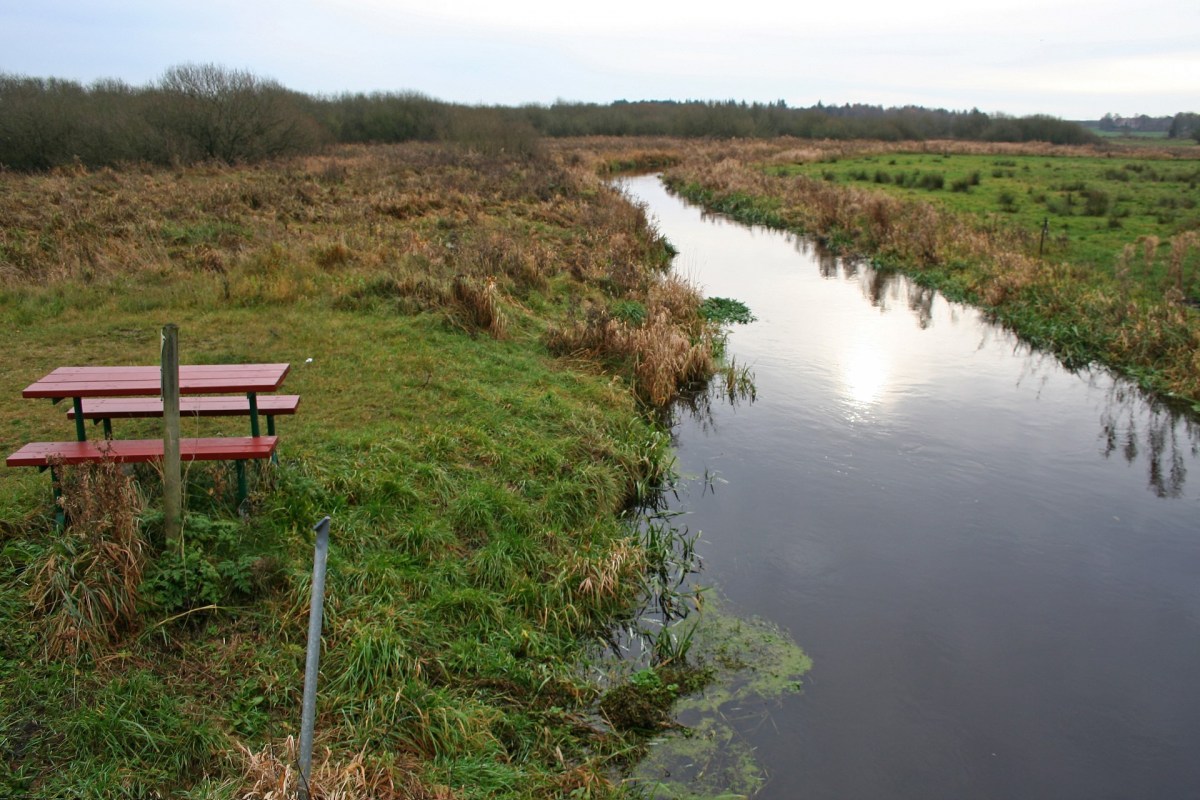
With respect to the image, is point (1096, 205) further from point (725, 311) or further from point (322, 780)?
point (322, 780)

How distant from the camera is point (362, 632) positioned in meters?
4.80

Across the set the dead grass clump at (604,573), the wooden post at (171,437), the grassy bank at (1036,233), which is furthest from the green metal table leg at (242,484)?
the grassy bank at (1036,233)

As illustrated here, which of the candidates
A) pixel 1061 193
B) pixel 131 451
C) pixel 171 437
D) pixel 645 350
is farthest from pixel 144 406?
pixel 1061 193

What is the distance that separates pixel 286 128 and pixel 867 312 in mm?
25168

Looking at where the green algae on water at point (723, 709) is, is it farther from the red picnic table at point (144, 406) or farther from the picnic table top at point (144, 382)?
the picnic table top at point (144, 382)

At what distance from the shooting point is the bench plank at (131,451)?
504 centimetres

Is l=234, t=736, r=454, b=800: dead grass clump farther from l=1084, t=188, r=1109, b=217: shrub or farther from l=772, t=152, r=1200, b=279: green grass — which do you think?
l=1084, t=188, r=1109, b=217: shrub

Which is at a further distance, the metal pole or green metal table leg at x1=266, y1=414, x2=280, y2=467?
green metal table leg at x1=266, y1=414, x2=280, y2=467

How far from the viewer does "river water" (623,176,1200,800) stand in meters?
4.79

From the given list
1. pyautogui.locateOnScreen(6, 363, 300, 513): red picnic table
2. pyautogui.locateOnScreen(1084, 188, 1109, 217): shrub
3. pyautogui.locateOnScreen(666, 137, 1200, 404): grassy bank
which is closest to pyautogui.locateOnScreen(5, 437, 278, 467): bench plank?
pyautogui.locateOnScreen(6, 363, 300, 513): red picnic table

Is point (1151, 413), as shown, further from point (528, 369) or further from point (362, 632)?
point (362, 632)

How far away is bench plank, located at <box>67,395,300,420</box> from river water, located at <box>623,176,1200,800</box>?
11.6ft

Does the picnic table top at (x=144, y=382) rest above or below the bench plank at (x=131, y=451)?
above

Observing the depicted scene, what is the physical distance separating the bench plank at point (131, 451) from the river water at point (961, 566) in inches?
141
